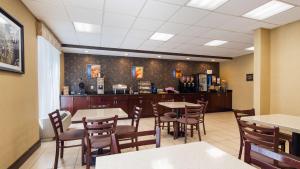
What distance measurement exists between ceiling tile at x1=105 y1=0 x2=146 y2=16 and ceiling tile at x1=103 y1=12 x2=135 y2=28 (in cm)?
19

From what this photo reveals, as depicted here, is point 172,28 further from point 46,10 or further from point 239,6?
point 46,10

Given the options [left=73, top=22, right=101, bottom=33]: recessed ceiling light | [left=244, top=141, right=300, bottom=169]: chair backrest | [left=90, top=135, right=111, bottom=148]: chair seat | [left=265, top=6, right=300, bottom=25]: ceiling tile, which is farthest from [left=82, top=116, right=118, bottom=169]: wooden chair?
[left=265, top=6, right=300, bottom=25]: ceiling tile

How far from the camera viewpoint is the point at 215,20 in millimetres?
3576

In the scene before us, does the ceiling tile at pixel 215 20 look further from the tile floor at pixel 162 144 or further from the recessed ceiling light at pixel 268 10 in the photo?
the tile floor at pixel 162 144

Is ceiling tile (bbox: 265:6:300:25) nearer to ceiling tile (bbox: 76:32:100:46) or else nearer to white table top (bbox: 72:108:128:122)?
white table top (bbox: 72:108:128:122)

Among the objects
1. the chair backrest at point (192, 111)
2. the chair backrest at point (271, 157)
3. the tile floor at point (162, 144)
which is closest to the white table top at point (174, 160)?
the chair backrest at point (271, 157)

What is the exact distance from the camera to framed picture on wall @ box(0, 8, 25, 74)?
2.27 metres

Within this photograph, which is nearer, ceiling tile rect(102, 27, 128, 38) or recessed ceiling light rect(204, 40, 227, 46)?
ceiling tile rect(102, 27, 128, 38)

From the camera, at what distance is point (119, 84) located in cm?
730

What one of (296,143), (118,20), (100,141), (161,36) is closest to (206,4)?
(118,20)

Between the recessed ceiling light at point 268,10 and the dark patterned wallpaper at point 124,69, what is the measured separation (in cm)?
490

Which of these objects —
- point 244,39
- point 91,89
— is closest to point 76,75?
point 91,89

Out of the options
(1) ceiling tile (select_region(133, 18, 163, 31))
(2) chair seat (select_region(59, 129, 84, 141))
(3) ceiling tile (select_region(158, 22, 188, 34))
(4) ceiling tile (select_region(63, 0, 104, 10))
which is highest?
(4) ceiling tile (select_region(63, 0, 104, 10))

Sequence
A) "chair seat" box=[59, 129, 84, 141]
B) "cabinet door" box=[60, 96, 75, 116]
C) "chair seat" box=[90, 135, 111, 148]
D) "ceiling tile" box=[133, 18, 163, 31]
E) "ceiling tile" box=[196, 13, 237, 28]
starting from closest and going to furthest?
"chair seat" box=[90, 135, 111, 148], "chair seat" box=[59, 129, 84, 141], "ceiling tile" box=[196, 13, 237, 28], "ceiling tile" box=[133, 18, 163, 31], "cabinet door" box=[60, 96, 75, 116]
